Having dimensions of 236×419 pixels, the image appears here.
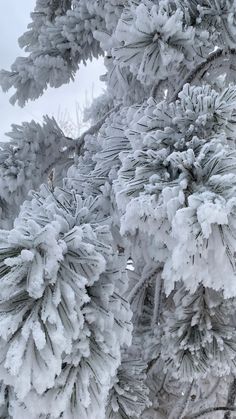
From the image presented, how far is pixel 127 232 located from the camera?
1.91 m

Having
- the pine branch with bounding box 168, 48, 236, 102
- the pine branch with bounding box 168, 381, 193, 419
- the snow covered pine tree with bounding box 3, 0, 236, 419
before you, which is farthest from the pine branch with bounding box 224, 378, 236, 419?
the pine branch with bounding box 168, 48, 236, 102

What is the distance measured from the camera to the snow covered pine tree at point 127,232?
125cm

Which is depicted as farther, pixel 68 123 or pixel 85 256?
pixel 68 123

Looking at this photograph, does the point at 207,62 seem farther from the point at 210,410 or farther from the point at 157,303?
the point at 210,410

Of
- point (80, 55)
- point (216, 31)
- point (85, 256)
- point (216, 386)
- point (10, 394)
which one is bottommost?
point (216, 386)

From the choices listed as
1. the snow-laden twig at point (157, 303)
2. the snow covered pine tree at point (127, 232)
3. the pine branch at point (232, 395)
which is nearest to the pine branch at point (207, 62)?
the snow covered pine tree at point (127, 232)

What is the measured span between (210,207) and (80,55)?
2405 millimetres

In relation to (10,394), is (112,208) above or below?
above

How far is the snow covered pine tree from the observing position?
4.11 ft

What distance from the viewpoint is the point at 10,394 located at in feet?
5.66

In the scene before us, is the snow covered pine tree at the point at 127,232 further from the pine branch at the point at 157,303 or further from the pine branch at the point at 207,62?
the pine branch at the point at 157,303

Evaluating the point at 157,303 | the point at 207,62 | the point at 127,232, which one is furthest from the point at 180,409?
the point at 207,62

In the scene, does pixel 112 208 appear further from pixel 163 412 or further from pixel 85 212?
pixel 163 412

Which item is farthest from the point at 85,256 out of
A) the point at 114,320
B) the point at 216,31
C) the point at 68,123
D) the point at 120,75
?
the point at 68,123
